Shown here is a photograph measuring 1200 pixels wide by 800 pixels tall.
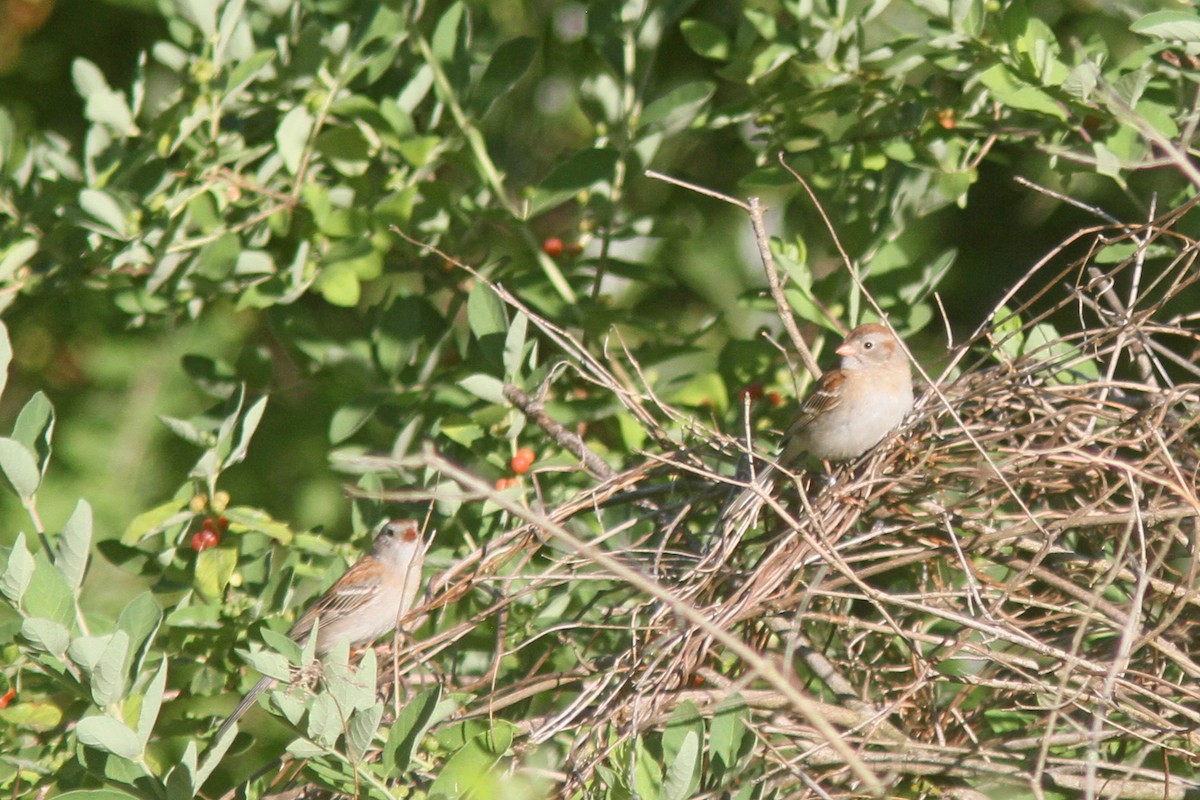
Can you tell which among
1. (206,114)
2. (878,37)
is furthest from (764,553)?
(878,37)

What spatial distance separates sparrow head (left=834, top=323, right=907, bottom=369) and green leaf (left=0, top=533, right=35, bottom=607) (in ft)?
7.33

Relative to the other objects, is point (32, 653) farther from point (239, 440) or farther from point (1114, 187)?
point (1114, 187)

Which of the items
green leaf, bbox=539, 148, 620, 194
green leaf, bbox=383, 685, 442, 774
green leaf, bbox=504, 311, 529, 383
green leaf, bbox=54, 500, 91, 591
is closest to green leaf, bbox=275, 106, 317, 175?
green leaf, bbox=539, 148, 620, 194

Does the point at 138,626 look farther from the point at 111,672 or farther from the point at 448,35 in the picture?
the point at 448,35

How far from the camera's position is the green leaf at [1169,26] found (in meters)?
2.94

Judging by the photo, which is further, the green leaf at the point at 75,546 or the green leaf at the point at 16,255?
the green leaf at the point at 16,255

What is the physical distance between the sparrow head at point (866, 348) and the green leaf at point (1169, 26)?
1128 millimetres

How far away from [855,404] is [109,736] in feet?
6.91

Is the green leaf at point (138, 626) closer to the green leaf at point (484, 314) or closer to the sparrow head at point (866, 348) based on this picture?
the green leaf at point (484, 314)

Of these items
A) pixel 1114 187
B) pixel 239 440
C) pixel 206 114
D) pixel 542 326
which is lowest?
pixel 1114 187

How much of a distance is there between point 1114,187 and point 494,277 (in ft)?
8.03

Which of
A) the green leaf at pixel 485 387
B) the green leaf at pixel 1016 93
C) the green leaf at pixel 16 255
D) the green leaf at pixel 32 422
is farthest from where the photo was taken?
the green leaf at pixel 16 255

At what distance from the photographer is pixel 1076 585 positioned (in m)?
3.07

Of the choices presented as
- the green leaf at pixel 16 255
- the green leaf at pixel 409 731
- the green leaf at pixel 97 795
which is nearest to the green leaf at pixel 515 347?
the green leaf at pixel 409 731
